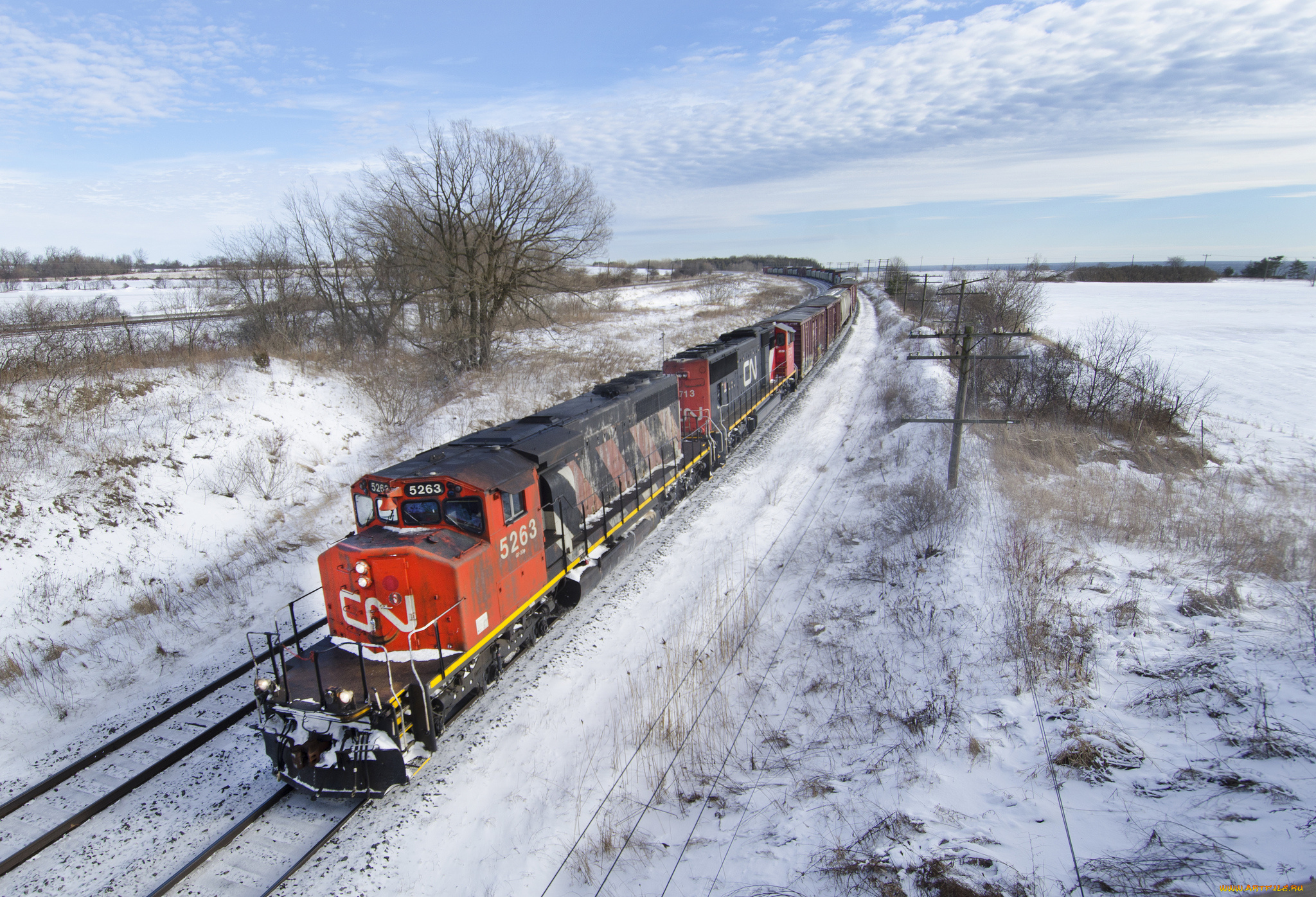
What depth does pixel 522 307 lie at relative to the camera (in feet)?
94.7

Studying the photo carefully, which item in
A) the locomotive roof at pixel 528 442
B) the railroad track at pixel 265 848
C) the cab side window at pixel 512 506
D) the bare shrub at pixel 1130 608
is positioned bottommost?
the railroad track at pixel 265 848

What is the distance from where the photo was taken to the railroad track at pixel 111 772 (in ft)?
21.7

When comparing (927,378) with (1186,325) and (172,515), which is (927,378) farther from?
(1186,325)

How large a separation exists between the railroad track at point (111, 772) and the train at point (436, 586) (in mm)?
813

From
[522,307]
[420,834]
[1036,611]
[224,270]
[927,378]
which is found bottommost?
[420,834]

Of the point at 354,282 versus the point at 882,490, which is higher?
the point at 354,282

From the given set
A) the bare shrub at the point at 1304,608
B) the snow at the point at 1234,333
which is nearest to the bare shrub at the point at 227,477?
the bare shrub at the point at 1304,608

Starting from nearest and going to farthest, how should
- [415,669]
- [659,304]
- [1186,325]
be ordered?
[415,669], [1186,325], [659,304]

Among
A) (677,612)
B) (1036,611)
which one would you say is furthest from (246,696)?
(1036,611)

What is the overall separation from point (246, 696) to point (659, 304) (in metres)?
57.7

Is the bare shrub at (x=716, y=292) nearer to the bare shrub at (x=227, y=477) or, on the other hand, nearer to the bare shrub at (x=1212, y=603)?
the bare shrub at (x=227, y=477)

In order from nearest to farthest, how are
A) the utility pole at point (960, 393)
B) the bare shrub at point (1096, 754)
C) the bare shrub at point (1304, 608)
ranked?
the bare shrub at point (1096, 754), the bare shrub at point (1304, 608), the utility pole at point (960, 393)

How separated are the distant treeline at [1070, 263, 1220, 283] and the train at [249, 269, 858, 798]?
107327mm

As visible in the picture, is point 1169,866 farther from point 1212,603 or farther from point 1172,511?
point 1172,511
